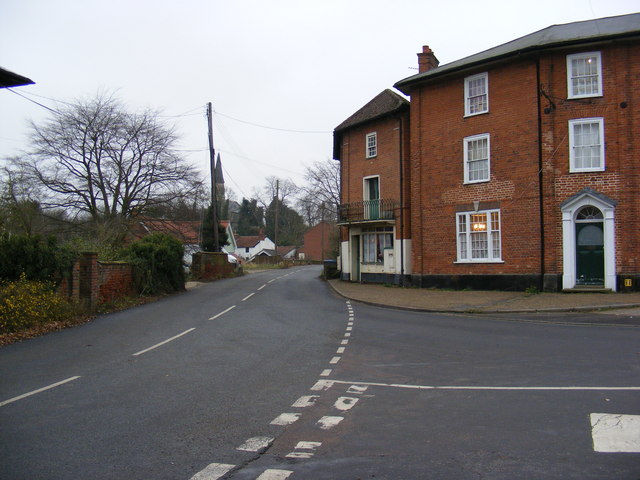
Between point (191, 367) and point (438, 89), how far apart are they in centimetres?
1992

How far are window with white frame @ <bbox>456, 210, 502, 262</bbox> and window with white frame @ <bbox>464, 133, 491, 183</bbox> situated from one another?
5.28 feet

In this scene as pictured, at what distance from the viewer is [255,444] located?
4.69 metres

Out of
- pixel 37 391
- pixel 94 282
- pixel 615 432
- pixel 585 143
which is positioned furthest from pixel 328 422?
pixel 585 143

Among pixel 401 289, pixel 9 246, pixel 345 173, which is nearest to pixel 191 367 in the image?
pixel 9 246

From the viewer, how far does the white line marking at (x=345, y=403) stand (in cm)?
585

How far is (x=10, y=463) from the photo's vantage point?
4.28 m

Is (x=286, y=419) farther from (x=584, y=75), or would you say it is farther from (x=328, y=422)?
(x=584, y=75)

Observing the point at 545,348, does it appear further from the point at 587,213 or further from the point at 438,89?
the point at 438,89

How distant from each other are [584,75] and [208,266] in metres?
24.5

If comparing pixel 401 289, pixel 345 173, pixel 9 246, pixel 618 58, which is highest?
pixel 618 58

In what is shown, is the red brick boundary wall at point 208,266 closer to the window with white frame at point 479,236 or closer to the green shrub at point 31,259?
the window with white frame at point 479,236

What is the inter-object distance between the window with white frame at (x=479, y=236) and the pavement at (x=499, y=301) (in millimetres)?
1641

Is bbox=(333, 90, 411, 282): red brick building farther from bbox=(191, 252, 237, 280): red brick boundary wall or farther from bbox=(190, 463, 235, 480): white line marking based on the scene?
bbox=(190, 463, 235, 480): white line marking

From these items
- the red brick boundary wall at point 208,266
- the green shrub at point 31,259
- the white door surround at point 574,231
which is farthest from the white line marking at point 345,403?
the red brick boundary wall at point 208,266
